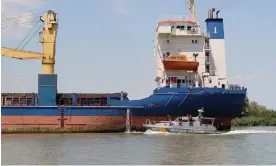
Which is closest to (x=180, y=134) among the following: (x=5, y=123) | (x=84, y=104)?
(x=84, y=104)

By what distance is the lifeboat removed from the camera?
22297mm

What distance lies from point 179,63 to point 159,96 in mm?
2200

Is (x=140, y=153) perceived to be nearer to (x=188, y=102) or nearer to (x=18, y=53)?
(x=188, y=102)

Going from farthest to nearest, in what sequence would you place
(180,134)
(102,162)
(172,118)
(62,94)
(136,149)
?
(62,94) < (172,118) < (180,134) < (136,149) < (102,162)

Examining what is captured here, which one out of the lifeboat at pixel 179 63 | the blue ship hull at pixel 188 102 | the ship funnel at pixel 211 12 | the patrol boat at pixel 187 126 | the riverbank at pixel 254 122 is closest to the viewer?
the patrol boat at pixel 187 126

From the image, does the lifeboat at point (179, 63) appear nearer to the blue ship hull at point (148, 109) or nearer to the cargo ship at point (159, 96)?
the cargo ship at point (159, 96)

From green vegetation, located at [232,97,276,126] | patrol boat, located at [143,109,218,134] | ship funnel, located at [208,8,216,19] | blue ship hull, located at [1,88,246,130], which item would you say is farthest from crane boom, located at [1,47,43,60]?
green vegetation, located at [232,97,276,126]

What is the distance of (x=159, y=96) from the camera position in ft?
70.8

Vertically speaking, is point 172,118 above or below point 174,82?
below

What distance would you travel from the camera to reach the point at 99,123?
870 inches

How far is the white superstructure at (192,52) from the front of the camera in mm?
23000

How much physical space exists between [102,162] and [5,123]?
1271 cm

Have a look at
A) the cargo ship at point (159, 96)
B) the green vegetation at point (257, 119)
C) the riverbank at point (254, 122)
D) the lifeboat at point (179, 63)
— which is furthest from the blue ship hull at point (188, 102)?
the riverbank at point (254, 122)

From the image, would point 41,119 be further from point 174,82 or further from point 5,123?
point 174,82
